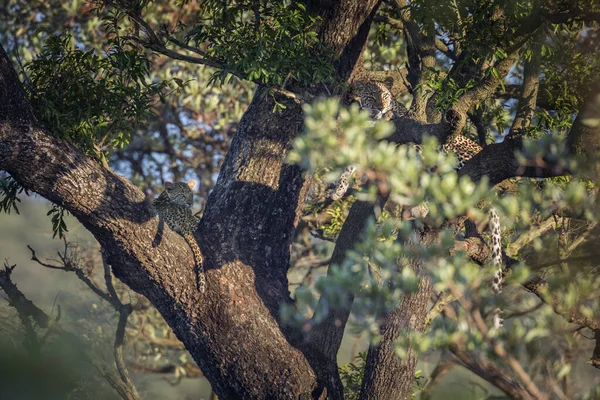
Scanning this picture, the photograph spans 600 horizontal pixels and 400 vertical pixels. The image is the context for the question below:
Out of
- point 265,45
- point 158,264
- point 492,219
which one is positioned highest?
point 265,45

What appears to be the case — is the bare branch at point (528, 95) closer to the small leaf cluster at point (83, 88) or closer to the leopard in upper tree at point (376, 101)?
the leopard in upper tree at point (376, 101)

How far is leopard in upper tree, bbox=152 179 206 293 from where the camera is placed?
5.42 m

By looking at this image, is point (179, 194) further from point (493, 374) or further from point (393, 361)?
point (493, 374)

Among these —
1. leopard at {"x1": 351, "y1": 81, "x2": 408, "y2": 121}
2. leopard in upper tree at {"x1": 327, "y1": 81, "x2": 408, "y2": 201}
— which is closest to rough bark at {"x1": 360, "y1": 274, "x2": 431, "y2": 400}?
leopard in upper tree at {"x1": 327, "y1": 81, "x2": 408, "y2": 201}

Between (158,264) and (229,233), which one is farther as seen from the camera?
(229,233)

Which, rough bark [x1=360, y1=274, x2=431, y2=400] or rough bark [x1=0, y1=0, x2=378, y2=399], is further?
rough bark [x1=360, y1=274, x2=431, y2=400]

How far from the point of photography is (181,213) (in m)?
6.02

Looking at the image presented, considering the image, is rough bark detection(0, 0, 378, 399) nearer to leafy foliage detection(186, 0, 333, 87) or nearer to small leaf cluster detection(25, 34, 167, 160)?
small leaf cluster detection(25, 34, 167, 160)

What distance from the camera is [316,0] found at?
6.16 m

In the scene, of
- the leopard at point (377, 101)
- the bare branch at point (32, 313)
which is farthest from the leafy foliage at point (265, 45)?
the bare branch at point (32, 313)

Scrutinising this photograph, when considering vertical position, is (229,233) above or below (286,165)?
below

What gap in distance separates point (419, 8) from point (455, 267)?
2809mm

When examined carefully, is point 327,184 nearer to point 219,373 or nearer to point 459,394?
point 219,373

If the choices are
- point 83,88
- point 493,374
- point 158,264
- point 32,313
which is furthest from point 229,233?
point 493,374
